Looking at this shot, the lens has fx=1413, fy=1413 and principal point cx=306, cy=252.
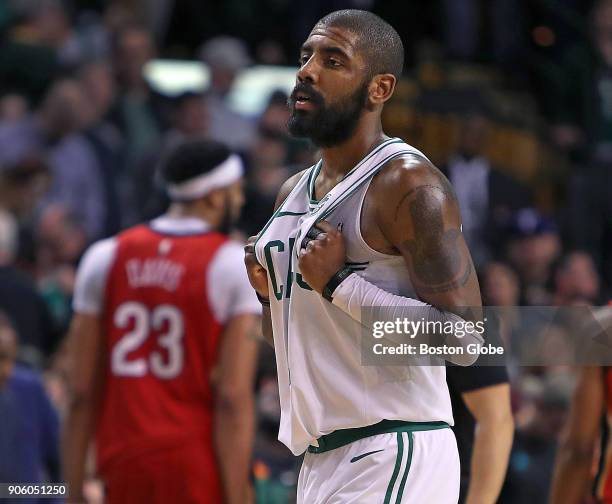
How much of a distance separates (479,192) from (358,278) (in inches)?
264

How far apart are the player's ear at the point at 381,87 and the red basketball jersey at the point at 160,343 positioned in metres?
1.84

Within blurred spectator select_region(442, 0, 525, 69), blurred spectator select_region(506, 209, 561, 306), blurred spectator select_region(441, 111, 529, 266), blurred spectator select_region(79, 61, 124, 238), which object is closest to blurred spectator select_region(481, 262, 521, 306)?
blurred spectator select_region(506, 209, 561, 306)

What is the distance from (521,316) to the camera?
686 cm

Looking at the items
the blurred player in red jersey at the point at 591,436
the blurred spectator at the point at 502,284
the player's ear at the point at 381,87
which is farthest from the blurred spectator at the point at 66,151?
the player's ear at the point at 381,87

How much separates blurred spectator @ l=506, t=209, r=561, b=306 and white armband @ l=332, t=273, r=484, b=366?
6.08 m

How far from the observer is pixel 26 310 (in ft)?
25.7

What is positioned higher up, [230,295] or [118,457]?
[230,295]

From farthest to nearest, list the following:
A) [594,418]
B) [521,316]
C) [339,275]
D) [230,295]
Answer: [521,316]
[230,295]
[594,418]
[339,275]

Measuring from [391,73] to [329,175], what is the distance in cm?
36

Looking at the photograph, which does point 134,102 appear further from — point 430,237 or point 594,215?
point 430,237

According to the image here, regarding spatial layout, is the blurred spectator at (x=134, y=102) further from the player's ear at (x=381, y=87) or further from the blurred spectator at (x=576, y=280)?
the player's ear at (x=381, y=87)

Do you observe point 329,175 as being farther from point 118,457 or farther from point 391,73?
point 118,457

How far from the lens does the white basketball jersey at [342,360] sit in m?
3.93

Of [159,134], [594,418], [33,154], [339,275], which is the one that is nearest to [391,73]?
[339,275]
